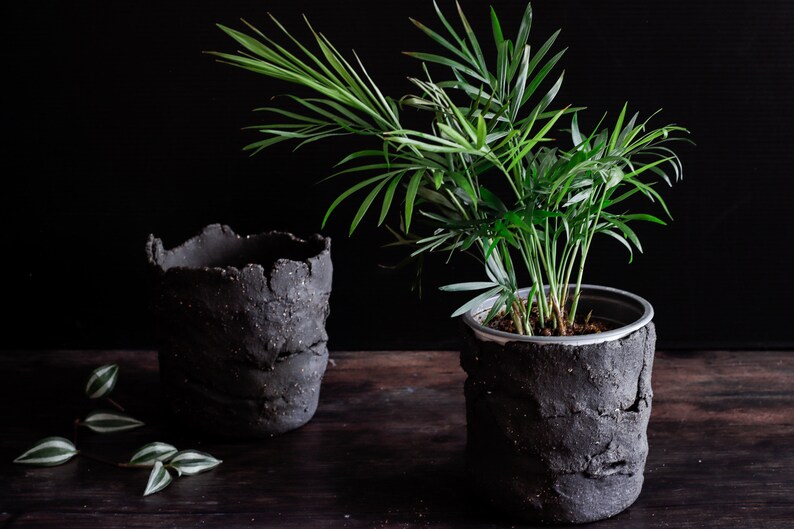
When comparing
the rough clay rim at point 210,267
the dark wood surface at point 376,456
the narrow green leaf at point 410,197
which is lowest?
the dark wood surface at point 376,456

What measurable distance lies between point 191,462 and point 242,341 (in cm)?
17

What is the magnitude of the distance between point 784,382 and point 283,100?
36.3 inches

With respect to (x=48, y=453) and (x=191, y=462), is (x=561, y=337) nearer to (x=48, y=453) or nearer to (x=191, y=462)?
(x=191, y=462)

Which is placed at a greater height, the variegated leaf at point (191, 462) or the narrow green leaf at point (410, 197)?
the narrow green leaf at point (410, 197)

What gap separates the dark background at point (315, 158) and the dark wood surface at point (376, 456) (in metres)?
0.10

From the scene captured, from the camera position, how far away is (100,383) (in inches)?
49.5

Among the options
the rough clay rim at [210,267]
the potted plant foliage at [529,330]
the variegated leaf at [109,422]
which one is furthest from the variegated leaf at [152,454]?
the potted plant foliage at [529,330]

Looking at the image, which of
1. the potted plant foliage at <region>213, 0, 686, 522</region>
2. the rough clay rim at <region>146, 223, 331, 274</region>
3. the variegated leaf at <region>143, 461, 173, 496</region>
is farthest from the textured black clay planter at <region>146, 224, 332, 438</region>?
the potted plant foliage at <region>213, 0, 686, 522</region>

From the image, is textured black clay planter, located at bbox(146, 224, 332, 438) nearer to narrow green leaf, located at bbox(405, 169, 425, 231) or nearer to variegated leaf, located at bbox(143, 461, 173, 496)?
variegated leaf, located at bbox(143, 461, 173, 496)

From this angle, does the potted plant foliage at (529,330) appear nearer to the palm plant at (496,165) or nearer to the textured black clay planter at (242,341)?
the palm plant at (496,165)

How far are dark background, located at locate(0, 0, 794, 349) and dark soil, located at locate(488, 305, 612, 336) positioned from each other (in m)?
0.41

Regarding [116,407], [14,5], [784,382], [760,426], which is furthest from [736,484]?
[14,5]

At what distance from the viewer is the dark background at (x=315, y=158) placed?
136 cm

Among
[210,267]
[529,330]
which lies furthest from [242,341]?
[529,330]
